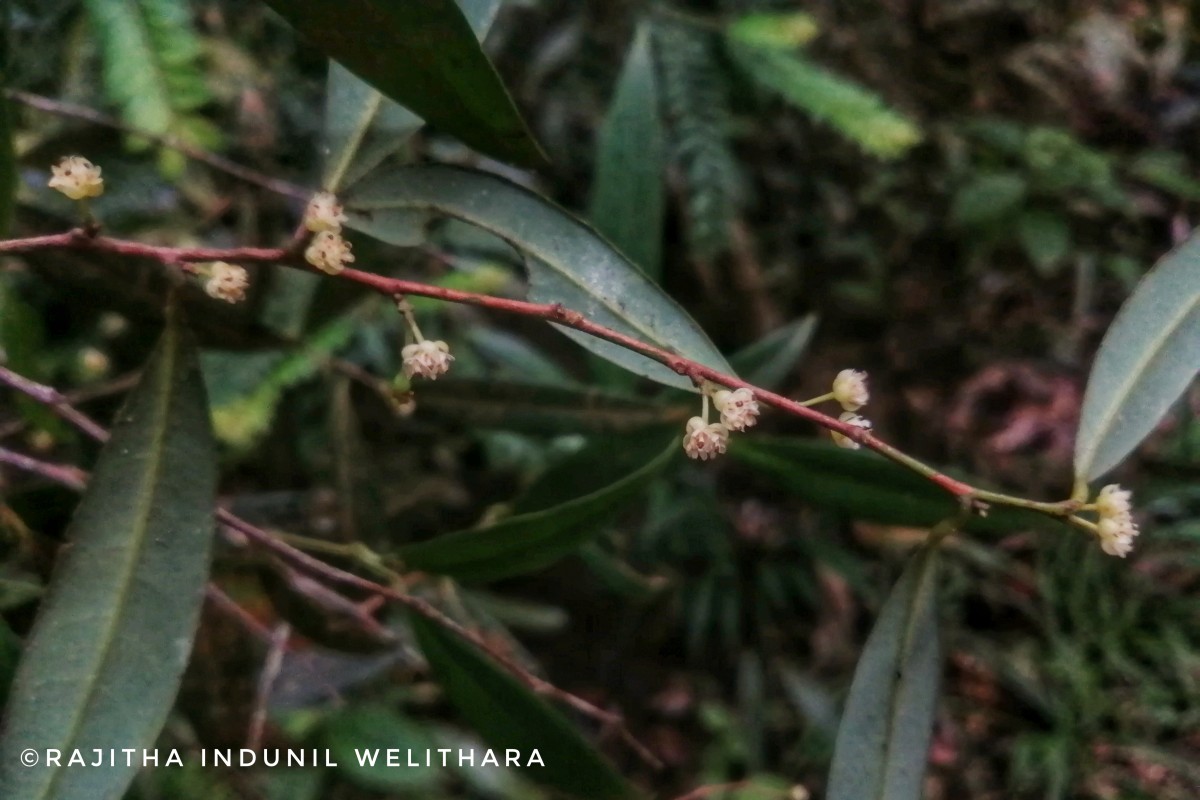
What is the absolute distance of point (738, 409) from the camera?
1.33ft

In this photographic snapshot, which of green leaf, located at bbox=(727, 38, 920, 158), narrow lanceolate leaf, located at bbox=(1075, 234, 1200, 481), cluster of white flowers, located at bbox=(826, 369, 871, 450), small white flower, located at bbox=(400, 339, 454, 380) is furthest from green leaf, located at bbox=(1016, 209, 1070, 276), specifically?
small white flower, located at bbox=(400, 339, 454, 380)

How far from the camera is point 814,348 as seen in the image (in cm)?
140

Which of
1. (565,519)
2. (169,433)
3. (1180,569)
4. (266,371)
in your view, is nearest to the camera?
(169,433)

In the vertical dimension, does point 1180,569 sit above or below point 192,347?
above

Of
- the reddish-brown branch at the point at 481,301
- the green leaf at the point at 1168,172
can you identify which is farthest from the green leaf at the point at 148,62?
the green leaf at the point at 1168,172

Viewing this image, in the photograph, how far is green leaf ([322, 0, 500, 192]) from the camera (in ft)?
1.61

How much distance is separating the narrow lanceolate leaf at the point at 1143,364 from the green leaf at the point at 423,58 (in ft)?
1.03

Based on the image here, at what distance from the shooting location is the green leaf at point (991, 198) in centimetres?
118

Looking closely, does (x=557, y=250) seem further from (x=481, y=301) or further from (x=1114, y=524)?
(x=1114, y=524)

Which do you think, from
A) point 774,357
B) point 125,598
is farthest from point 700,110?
point 125,598

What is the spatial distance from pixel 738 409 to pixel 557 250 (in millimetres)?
136

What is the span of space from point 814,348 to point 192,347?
1086mm

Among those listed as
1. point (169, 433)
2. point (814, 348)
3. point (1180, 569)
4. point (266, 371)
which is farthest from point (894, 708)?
point (814, 348)

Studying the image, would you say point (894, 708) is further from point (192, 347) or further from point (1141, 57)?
point (1141, 57)
